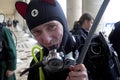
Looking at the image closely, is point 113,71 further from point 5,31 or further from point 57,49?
point 5,31

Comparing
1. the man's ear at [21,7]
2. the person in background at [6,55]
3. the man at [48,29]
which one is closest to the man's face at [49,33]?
the man at [48,29]

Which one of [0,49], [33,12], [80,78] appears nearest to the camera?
[80,78]

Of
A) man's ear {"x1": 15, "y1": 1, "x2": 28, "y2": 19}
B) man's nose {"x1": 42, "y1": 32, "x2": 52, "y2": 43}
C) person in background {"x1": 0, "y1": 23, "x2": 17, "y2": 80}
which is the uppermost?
man's ear {"x1": 15, "y1": 1, "x2": 28, "y2": 19}

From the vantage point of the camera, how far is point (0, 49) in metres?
2.65

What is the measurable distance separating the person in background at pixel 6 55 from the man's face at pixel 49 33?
61.4 inches

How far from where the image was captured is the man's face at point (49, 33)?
1.09m

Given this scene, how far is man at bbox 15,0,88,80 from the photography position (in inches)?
42.8

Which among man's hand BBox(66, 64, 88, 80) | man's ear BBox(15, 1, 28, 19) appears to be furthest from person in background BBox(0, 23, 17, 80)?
man's hand BBox(66, 64, 88, 80)

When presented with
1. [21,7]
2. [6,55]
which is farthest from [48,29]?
[6,55]

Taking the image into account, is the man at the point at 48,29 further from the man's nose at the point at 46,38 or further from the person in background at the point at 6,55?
the person in background at the point at 6,55

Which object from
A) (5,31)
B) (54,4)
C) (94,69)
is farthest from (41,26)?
(5,31)

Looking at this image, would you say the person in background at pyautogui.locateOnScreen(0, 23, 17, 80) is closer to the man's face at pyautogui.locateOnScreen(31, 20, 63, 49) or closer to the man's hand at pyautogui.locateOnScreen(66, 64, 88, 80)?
the man's face at pyautogui.locateOnScreen(31, 20, 63, 49)

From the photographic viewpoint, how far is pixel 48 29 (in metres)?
1.12

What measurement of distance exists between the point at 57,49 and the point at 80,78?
0.74 feet
